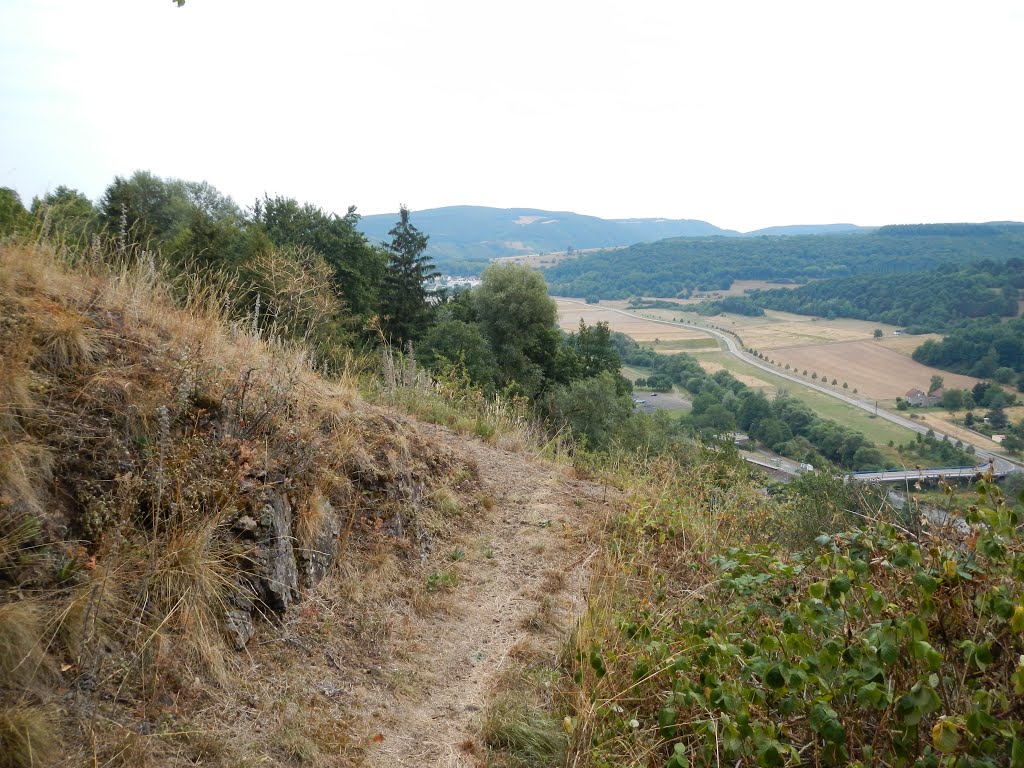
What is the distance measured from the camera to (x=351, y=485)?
15.5 ft

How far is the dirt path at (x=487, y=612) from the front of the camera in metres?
3.21

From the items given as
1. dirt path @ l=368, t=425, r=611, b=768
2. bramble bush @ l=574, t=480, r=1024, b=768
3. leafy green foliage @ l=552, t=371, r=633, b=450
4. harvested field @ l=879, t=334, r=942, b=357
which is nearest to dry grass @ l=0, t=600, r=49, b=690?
dirt path @ l=368, t=425, r=611, b=768

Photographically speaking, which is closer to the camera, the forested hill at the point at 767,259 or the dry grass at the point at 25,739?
the dry grass at the point at 25,739

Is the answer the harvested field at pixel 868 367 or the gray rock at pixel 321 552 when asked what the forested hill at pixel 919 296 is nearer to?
the harvested field at pixel 868 367

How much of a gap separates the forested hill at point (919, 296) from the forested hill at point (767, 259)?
623 inches

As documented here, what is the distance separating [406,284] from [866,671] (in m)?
32.9

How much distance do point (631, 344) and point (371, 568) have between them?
66.6m

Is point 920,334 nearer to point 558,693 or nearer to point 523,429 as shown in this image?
point 523,429

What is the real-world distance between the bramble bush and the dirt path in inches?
34.6

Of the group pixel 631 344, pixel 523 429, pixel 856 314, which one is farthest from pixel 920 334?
pixel 523 429

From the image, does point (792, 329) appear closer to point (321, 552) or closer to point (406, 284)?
point (406, 284)

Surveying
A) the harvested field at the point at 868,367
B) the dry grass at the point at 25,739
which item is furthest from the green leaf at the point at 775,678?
the harvested field at the point at 868,367

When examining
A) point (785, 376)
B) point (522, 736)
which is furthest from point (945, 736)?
point (785, 376)

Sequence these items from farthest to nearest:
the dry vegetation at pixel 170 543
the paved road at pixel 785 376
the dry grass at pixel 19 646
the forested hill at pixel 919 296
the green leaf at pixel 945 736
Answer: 1. the forested hill at pixel 919 296
2. the paved road at pixel 785 376
3. the dry vegetation at pixel 170 543
4. the dry grass at pixel 19 646
5. the green leaf at pixel 945 736
